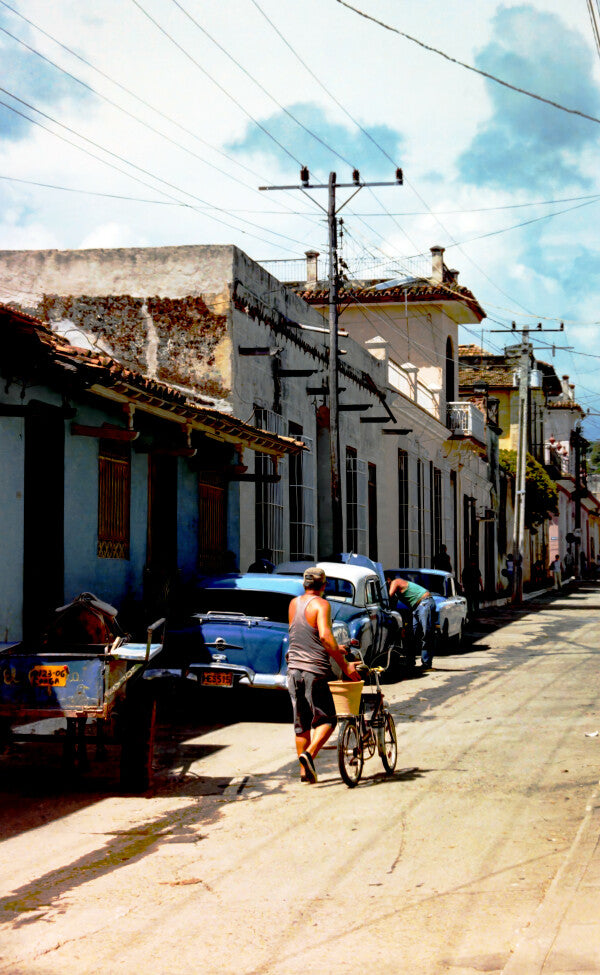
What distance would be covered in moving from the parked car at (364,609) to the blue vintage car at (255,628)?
1 centimetres

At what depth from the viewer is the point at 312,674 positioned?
888 centimetres

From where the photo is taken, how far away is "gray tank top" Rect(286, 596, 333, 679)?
29.1 ft

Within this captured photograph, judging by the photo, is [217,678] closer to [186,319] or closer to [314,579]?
[314,579]

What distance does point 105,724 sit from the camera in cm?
912

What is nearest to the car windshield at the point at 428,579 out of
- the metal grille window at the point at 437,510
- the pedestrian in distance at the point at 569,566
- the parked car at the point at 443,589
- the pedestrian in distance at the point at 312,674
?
the parked car at the point at 443,589

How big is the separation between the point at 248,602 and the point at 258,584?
236mm

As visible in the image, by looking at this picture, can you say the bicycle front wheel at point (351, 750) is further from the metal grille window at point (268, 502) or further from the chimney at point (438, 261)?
the chimney at point (438, 261)

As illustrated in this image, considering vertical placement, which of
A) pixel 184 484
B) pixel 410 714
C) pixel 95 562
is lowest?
pixel 410 714

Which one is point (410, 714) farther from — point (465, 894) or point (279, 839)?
point (465, 894)

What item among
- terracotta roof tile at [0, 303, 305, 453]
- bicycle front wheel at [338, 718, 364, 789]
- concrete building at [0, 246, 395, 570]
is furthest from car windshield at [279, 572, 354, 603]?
bicycle front wheel at [338, 718, 364, 789]

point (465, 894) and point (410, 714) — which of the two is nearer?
point (465, 894)

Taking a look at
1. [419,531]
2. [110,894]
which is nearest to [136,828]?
[110,894]

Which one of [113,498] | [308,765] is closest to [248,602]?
[113,498]

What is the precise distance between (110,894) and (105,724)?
3323mm
